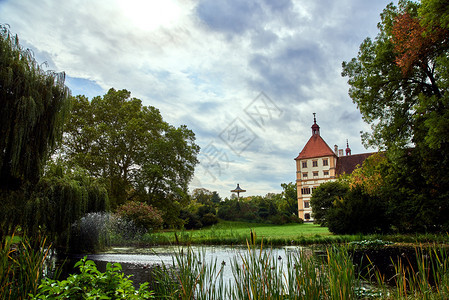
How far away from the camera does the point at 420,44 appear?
11016 millimetres

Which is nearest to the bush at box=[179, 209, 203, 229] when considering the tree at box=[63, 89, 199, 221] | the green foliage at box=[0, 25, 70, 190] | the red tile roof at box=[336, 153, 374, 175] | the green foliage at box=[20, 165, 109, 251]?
the tree at box=[63, 89, 199, 221]

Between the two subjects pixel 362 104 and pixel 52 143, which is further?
pixel 362 104

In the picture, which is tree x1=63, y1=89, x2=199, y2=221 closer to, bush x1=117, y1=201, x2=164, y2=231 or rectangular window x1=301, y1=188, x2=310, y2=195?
bush x1=117, y1=201, x2=164, y2=231

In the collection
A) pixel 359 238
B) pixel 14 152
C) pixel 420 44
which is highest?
pixel 420 44

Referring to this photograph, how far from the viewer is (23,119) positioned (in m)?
7.89

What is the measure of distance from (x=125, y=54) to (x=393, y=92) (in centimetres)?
1174

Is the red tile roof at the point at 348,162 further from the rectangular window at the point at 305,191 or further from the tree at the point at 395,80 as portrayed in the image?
the tree at the point at 395,80

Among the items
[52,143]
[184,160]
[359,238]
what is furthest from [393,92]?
[184,160]

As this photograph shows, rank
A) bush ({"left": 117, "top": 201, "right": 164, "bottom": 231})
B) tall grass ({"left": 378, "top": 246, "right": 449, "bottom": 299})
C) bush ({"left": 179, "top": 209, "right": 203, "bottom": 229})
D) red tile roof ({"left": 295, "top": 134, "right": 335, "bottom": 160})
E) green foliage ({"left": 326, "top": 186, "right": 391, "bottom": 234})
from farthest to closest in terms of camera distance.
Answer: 1. red tile roof ({"left": 295, "top": 134, "right": 335, "bottom": 160})
2. bush ({"left": 179, "top": 209, "right": 203, "bottom": 229})
3. bush ({"left": 117, "top": 201, "right": 164, "bottom": 231})
4. green foliage ({"left": 326, "top": 186, "right": 391, "bottom": 234})
5. tall grass ({"left": 378, "top": 246, "right": 449, "bottom": 299})

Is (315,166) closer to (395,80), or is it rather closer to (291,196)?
(291,196)

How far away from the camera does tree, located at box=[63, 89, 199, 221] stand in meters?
23.1

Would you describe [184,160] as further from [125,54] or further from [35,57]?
[35,57]

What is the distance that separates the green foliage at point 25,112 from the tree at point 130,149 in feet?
45.3

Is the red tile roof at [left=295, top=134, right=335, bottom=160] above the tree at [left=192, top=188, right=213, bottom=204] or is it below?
above
